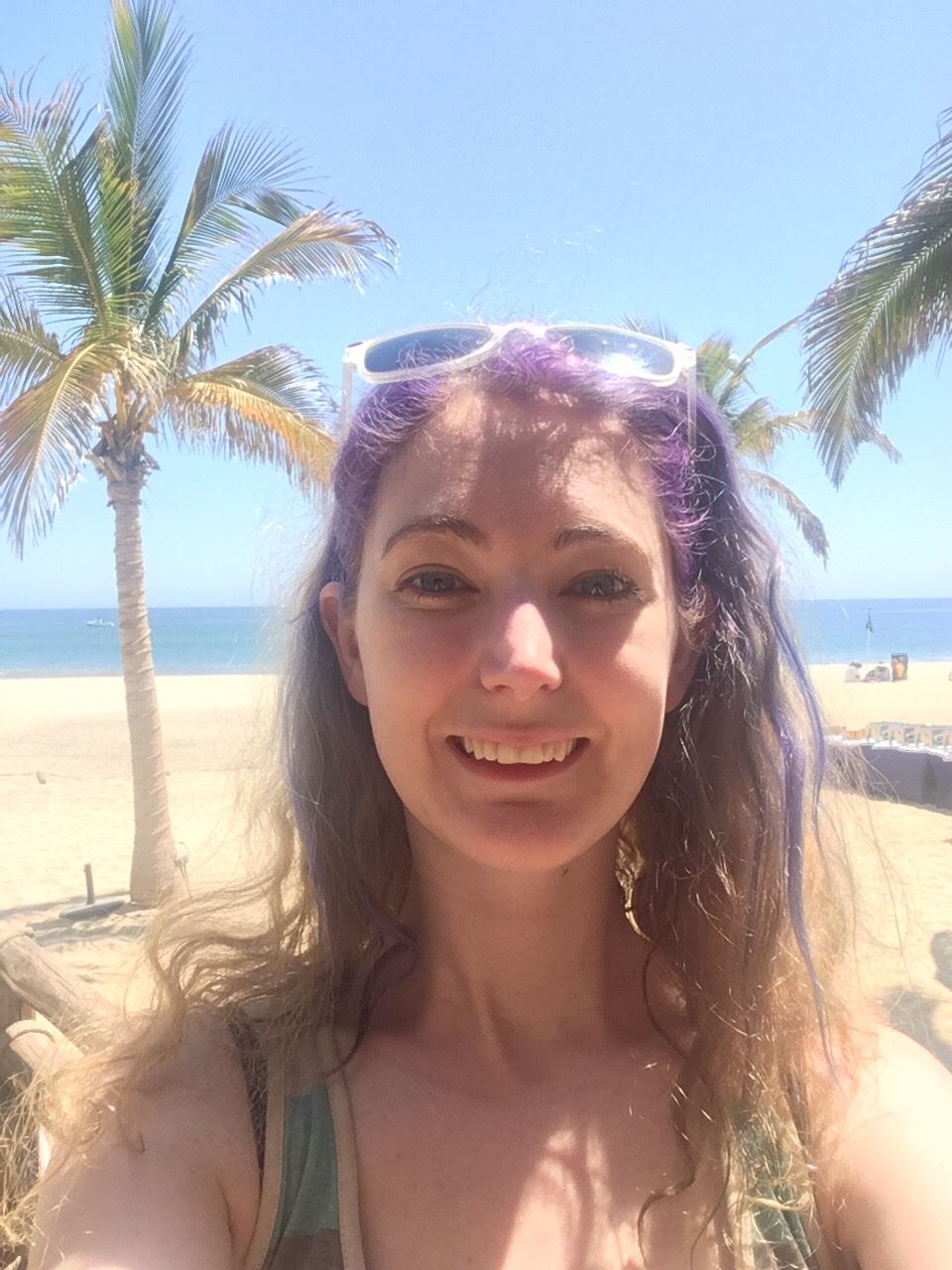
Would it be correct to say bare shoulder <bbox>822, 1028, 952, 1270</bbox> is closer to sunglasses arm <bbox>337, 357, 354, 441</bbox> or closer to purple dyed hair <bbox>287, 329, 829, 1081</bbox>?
purple dyed hair <bbox>287, 329, 829, 1081</bbox>

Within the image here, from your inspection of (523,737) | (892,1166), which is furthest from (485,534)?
(892,1166)

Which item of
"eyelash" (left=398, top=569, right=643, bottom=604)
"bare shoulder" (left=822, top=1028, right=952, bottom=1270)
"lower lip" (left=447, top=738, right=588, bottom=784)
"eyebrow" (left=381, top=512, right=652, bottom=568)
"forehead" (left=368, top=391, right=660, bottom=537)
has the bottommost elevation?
"bare shoulder" (left=822, top=1028, right=952, bottom=1270)

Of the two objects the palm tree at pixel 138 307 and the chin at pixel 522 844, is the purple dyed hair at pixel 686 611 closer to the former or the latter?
the chin at pixel 522 844

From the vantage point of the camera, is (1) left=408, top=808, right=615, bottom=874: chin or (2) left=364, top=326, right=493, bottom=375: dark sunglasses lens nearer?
(1) left=408, top=808, right=615, bottom=874: chin

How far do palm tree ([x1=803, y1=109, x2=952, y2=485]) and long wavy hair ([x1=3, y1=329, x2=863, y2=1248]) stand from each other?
5.84 m

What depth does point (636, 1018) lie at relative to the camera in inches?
50.1

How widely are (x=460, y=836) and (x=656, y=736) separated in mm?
262

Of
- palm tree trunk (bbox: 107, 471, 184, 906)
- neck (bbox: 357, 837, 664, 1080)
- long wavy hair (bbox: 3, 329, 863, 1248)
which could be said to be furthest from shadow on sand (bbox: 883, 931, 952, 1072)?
palm tree trunk (bbox: 107, 471, 184, 906)

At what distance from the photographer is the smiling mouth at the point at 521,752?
105cm

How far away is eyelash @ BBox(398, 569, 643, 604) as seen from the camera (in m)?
1.10

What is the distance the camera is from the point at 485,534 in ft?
3.54

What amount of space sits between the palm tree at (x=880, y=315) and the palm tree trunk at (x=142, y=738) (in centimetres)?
562

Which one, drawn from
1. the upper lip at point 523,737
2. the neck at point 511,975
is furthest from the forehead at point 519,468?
the neck at point 511,975

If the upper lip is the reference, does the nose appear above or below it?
above
